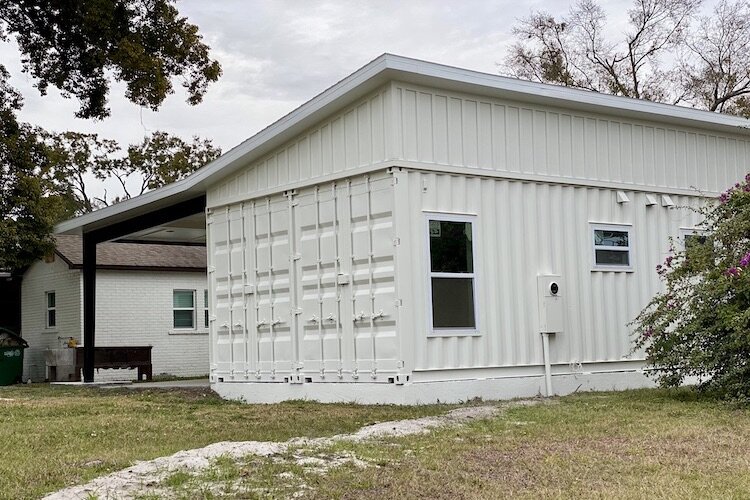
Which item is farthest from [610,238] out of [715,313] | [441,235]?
[441,235]

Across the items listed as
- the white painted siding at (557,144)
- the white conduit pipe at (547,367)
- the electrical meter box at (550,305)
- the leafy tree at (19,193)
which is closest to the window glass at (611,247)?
the white painted siding at (557,144)

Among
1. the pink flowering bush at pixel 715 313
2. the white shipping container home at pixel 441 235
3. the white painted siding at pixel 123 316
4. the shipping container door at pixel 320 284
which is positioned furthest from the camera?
the white painted siding at pixel 123 316

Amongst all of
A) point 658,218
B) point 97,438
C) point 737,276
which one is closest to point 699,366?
point 737,276

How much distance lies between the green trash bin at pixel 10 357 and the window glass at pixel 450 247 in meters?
15.1

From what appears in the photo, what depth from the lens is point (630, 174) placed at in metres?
15.5

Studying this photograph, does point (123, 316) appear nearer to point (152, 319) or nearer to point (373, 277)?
point (152, 319)

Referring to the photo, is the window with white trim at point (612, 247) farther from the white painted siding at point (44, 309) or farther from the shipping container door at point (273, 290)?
the white painted siding at point (44, 309)

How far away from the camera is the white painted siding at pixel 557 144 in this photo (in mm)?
13312

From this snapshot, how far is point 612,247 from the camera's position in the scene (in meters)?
15.1

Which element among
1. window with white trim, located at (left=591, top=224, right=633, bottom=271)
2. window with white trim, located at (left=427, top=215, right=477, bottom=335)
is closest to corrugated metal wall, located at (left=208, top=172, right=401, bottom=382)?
window with white trim, located at (left=427, top=215, right=477, bottom=335)

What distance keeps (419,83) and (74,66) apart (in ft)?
34.8

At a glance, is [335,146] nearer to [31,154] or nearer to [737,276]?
[737,276]

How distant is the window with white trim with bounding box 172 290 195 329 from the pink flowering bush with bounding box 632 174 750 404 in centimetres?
1647

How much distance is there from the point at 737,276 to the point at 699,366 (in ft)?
4.01
